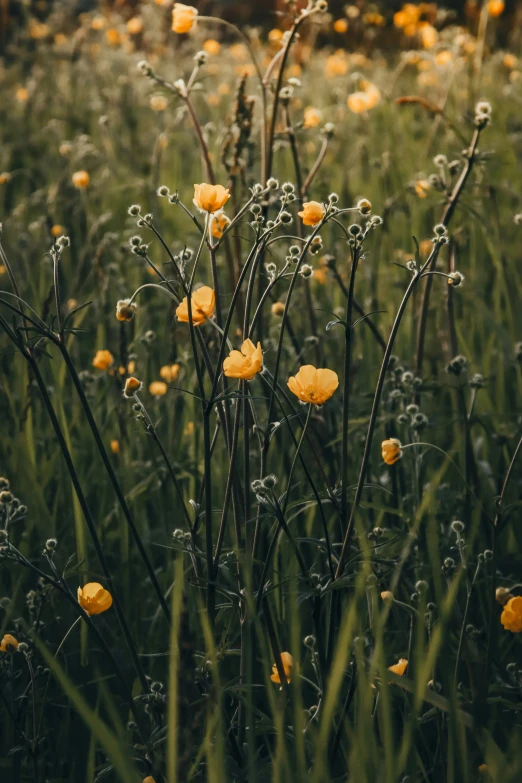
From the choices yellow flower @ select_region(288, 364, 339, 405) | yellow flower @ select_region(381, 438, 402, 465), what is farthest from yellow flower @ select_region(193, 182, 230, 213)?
yellow flower @ select_region(381, 438, 402, 465)

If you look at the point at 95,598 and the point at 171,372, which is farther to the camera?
the point at 171,372

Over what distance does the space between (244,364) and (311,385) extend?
100mm

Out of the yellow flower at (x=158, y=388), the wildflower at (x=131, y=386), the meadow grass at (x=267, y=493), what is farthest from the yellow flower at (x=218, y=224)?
the yellow flower at (x=158, y=388)

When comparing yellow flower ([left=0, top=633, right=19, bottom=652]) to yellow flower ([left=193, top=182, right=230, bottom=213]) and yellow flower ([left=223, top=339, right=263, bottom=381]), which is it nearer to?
yellow flower ([left=223, top=339, right=263, bottom=381])

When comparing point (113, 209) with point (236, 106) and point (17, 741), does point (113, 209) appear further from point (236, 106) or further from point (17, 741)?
point (17, 741)

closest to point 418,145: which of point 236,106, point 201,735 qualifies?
point 236,106

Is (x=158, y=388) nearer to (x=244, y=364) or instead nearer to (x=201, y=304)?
(x=201, y=304)

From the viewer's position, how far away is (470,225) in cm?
246

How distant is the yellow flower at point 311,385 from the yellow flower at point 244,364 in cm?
7

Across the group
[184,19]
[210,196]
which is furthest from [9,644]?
[184,19]

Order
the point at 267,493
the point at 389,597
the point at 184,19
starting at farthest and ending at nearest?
the point at 184,19
the point at 267,493
the point at 389,597

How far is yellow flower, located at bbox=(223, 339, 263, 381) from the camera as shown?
94cm

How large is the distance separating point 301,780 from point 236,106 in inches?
43.3

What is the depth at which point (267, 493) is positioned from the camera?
0.99 meters
